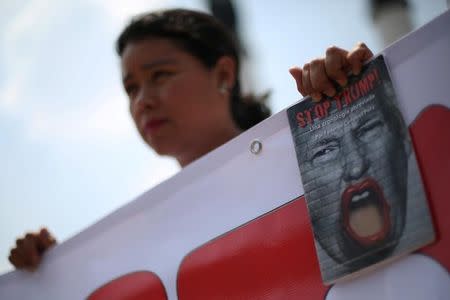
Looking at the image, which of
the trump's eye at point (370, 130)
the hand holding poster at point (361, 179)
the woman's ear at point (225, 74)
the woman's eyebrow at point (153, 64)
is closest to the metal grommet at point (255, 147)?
the hand holding poster at point (361, 179)

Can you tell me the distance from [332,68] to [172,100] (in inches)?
29.9

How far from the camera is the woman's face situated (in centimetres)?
162

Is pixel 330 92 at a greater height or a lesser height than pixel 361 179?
greater

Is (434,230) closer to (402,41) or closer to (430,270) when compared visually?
(430,270)

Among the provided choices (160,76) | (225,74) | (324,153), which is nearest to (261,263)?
(324,153)

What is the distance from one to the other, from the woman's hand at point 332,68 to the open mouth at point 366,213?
0.55ft

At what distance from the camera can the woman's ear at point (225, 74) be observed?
188 centimetres

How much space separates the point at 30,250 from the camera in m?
1.44

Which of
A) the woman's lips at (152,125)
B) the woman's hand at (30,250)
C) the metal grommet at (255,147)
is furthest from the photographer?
the woman's lips at (152,125)

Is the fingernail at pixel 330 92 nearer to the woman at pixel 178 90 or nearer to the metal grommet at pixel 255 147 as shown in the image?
the metal grommet at pixel 255 147

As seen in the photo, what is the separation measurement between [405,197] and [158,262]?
0.53 metres

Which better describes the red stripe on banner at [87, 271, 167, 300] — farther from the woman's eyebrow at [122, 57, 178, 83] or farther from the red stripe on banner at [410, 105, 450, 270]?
the woman's eyebrow at [122, 57, 178, 83]

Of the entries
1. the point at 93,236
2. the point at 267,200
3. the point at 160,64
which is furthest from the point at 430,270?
the point at 160,64

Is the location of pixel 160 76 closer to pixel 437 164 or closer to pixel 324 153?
pixel 324 153
